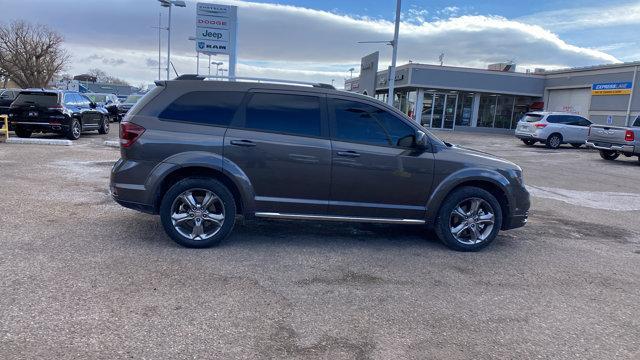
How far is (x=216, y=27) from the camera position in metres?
16.3

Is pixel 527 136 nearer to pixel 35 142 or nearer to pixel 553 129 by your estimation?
pixel 553 129

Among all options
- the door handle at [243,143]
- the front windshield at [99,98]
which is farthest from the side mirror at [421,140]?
the front windshield at [99,98]

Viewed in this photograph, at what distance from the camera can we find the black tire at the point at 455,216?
580cm

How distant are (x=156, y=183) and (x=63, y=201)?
284 cm

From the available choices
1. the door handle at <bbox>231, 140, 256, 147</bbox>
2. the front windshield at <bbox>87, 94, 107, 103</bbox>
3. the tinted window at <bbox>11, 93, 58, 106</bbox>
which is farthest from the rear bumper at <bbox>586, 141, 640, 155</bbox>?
the front windshield at <bbox>87, 94, 107, 103</bbox>

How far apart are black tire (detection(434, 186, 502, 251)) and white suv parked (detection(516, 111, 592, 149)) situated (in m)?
19.4

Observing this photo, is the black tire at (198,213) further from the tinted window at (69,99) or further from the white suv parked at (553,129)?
the white suv parked at (553,129)

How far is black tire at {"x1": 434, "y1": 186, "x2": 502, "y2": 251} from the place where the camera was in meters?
5.80

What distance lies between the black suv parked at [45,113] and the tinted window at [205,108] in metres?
11.9

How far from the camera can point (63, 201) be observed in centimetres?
720

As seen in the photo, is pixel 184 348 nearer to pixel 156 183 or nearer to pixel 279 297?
pixel 279 297

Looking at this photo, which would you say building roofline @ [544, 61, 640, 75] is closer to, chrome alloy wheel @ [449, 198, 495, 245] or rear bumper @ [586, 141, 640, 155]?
rear bumper @ [586, 141, 640, 155]

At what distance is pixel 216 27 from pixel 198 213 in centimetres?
1249

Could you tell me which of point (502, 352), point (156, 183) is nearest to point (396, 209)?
point (502, 352)
